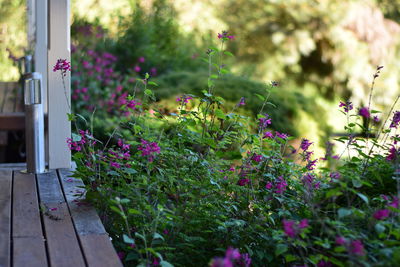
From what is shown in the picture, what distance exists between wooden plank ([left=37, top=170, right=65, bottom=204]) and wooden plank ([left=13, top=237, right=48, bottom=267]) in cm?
60

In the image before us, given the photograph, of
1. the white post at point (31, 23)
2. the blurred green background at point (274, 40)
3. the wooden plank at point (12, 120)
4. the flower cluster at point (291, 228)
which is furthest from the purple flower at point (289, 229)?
the blurred green background at point (274, 40)

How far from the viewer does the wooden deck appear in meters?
2.06

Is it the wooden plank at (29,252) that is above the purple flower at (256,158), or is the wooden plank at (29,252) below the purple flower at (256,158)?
below

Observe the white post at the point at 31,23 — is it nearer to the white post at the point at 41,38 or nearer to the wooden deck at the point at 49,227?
the white post at the point at 41,38

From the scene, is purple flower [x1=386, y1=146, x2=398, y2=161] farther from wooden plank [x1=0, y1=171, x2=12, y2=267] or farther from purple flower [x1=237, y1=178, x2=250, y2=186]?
wooden plank [x1=0, y1=171, x2=12, y2=267]

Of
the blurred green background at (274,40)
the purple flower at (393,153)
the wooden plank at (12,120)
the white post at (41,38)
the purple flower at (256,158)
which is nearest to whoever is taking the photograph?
the purple flower at (393,153)

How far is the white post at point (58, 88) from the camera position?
353cm

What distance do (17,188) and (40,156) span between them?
0.42m

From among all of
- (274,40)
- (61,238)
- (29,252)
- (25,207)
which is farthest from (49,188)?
(274,40)

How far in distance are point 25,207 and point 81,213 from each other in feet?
1.09

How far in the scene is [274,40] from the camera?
37.4ft

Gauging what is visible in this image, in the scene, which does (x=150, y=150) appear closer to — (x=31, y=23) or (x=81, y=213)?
(x=81, y=213)

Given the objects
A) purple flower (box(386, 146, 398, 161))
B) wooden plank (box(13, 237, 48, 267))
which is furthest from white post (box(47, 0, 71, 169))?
purple flower (box(386, 146, 398, 161))

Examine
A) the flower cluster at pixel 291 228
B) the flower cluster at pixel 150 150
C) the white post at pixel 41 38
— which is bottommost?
the flower cluster at pixel 291 228
